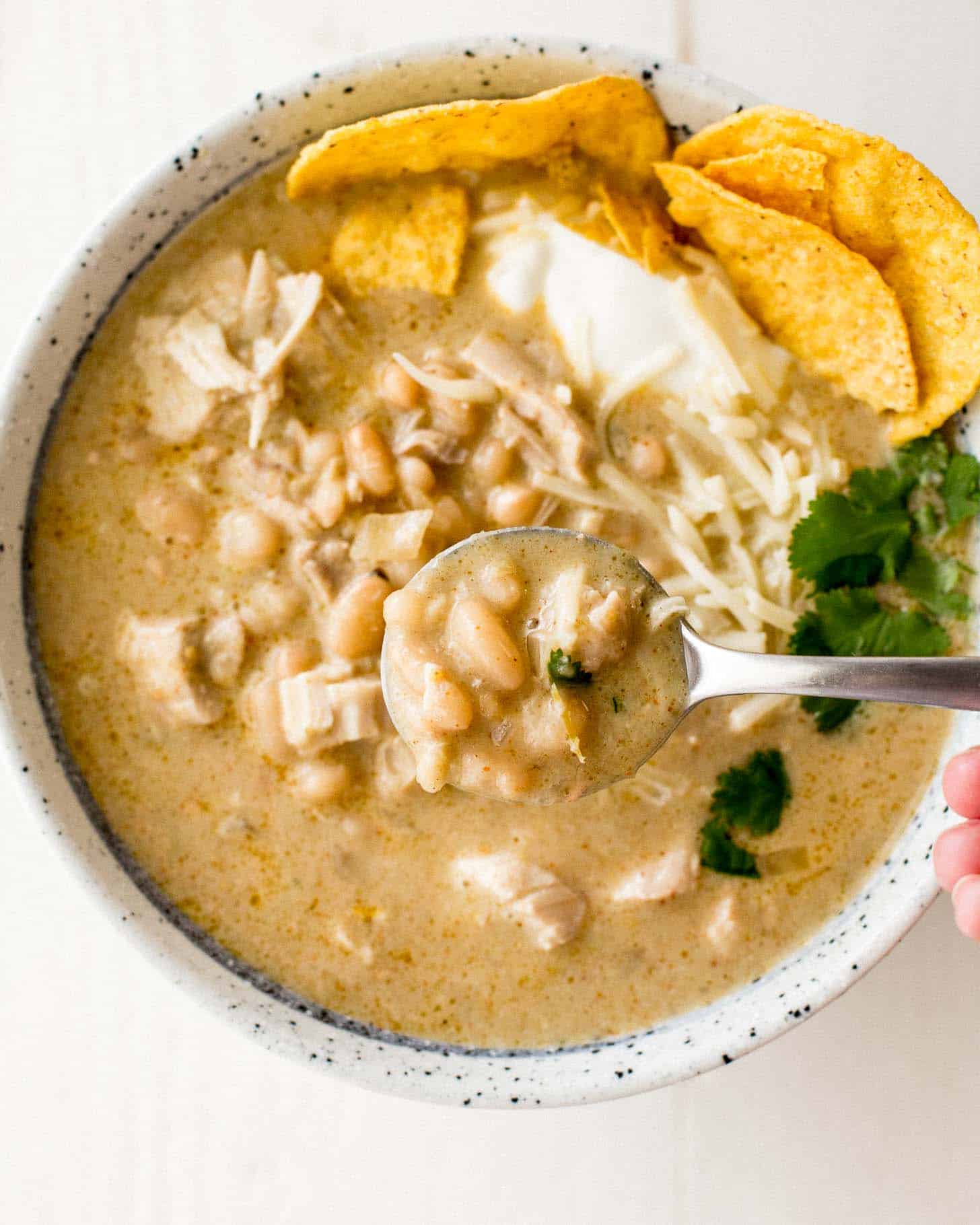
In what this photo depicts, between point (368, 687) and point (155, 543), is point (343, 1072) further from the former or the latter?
point (155, 543)

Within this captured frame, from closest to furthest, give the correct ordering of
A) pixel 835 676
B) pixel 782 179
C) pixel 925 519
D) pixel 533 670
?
pixel 835 676
pixel 533 670
pixel 782 179
pixel 925 519

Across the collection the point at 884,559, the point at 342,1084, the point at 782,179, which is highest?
the point at 782,179

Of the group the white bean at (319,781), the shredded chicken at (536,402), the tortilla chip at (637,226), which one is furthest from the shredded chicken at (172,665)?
the tortilla chip at (637,226)

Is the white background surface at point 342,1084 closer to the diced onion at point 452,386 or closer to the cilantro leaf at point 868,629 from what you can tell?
the cilantro leaf at point 868,629

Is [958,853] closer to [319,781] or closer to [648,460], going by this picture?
[648,460]

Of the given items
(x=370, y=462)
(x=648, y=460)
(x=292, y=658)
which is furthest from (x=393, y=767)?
(x=648, y=460)

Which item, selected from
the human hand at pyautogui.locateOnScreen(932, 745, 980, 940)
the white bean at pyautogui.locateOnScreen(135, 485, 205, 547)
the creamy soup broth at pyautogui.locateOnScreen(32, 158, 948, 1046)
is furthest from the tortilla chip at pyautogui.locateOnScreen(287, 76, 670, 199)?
the human hand at pyautogui.locateOnScreen(932, 745, 980, 940)
